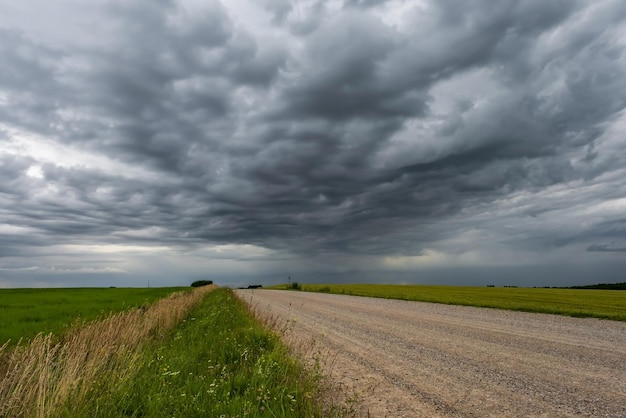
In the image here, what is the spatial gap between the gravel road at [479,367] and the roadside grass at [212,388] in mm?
1255

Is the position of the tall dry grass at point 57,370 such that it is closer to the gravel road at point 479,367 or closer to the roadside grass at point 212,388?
the roadside grass at point 212,388

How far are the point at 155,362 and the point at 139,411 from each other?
2.34 metres

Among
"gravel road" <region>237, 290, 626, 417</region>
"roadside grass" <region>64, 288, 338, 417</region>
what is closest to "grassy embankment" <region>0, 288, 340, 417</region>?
"roadside grass" <region>64, 288, 338, 417</region>

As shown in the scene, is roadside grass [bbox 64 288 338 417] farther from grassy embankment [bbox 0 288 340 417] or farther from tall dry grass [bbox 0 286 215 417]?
tall dry grass [bbox 0 286 215 417]

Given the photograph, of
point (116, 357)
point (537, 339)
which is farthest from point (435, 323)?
point (116, 357)

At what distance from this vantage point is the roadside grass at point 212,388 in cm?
576

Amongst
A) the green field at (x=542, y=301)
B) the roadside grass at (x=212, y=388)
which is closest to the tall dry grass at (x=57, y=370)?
the roadside grass at (x=212, y=388)

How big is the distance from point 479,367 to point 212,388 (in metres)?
6.64

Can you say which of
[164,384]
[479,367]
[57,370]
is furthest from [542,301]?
[57,370]

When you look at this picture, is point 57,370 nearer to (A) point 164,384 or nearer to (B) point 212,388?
(A) point 164,384

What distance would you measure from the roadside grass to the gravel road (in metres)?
1.26

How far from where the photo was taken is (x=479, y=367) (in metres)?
9.70

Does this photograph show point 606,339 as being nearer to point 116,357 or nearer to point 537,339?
point 537,339

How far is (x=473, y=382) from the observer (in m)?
8.39
